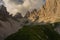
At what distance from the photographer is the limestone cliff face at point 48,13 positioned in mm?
1005

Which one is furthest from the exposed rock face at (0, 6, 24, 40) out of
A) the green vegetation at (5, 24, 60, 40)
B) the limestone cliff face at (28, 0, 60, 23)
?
the limestone cliff face at (28, 0, 60, 23)

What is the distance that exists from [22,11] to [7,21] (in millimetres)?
416

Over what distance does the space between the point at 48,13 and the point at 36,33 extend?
13.9 inches

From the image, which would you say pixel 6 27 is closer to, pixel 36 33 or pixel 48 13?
pixel 36 33

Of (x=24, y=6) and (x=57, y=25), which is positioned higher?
(x=24, y=6)

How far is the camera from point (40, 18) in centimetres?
102

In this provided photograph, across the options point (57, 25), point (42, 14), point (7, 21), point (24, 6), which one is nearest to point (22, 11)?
point (24, 6)

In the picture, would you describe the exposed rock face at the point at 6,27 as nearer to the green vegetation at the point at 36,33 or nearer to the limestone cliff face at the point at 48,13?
the green vegetation at the point at 36,33

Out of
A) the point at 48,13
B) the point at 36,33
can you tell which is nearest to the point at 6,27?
the point at 36,33

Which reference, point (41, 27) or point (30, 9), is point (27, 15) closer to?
point (30, 9)

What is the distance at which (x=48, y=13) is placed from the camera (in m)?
1.07

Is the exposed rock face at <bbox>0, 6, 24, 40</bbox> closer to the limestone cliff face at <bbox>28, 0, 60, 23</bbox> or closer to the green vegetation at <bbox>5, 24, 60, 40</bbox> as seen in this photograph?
the green vegetation at <bbox>5, 24, 60, 40</bbox>

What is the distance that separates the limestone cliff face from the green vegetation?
133 mm

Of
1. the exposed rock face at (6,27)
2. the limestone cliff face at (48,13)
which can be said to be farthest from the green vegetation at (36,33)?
the limestone cliff face at (48,13)
